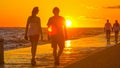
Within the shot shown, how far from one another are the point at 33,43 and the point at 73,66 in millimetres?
1717

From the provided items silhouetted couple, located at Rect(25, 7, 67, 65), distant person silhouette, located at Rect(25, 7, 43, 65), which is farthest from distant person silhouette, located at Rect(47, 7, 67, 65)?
distant person silhouette, located at Rect(25, 7, 43, 65)

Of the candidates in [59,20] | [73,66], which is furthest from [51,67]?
[59,20]

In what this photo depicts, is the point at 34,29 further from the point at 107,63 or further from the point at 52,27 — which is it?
the point at 107,63

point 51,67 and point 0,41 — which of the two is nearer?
point 51,67

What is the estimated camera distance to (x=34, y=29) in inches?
648

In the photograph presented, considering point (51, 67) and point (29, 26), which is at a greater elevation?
point (29, 26)

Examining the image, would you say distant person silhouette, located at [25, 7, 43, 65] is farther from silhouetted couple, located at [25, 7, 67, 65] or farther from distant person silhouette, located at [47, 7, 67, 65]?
distant person silhouette, located at [47, 7, 67, 65]

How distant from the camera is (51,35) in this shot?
16531 millimetres

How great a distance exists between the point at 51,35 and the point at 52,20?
1.77 ft

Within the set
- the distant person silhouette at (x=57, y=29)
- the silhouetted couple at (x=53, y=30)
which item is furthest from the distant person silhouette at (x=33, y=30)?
the distant person silhouette at (x=57, y=29)

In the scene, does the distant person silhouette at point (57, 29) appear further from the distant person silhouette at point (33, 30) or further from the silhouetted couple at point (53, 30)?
the distant person silhouette at point (33, 30)

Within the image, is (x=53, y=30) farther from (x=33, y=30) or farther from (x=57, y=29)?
(x=33, y=30)

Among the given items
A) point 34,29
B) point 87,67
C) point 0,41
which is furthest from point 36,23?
point 87,67

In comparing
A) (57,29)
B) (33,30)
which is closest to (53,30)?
(57,29)
